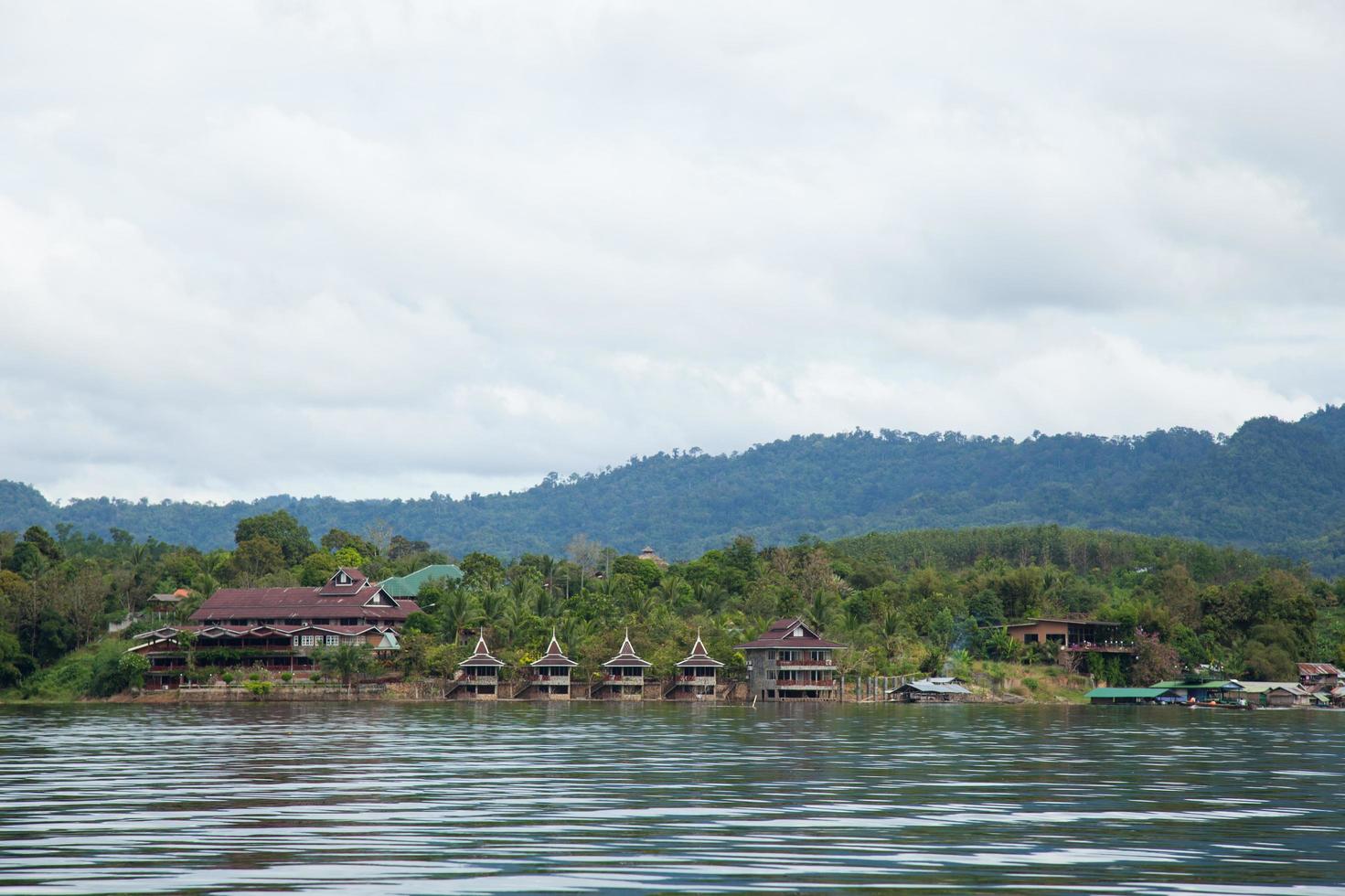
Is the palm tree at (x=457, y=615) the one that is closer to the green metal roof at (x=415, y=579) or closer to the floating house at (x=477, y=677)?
the floating house at (x=477, y=677)

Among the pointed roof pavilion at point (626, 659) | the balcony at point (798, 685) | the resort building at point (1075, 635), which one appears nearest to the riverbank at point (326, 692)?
the balcony at point (798, 685)

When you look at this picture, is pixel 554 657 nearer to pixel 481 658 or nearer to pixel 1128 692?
pixel 481 658

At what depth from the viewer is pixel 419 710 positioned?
75.2 metres

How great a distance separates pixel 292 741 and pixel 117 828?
23.1 m

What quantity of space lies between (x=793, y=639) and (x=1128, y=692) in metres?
25.5

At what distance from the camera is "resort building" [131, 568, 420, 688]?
310ft

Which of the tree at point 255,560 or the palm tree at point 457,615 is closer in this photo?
the palm tree at point 457,615

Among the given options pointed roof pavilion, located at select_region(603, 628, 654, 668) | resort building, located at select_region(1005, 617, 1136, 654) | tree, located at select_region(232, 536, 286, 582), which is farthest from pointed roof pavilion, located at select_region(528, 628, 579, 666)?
tree, located at select_region(232, 536, 286, 582)

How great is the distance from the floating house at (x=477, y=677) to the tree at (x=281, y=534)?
1749 inches

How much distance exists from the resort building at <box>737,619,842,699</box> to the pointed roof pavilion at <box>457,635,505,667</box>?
1742 centimetres

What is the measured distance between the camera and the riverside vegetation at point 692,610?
96.6m

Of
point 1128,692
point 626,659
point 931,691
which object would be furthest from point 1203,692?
point 626,659

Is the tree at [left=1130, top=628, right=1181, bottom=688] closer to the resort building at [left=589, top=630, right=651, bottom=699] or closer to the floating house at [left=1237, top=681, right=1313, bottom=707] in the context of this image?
the floating house at [left=1237, top=681, right=1313, bottom=707]

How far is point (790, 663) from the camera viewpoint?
94938 millimetres
